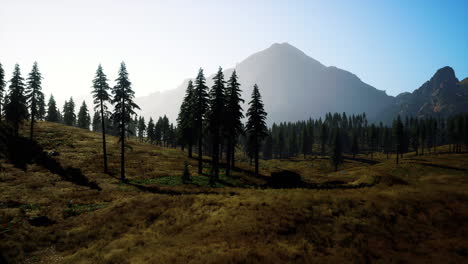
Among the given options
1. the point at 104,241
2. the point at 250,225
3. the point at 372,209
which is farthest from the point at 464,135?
the point at 104,241

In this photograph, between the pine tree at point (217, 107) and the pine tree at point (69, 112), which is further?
the pine tree at point (69, 112)

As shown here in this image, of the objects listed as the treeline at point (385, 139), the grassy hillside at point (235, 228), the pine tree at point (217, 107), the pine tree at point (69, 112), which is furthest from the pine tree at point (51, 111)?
the pine tree at point (217, 107)

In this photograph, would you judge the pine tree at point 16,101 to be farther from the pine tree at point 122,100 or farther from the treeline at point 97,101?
the pine tree at point 122,100

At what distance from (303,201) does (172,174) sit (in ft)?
74.4

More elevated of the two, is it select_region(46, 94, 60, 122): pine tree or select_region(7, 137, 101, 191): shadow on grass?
select_region(46, 94, 60, 122): pine tree

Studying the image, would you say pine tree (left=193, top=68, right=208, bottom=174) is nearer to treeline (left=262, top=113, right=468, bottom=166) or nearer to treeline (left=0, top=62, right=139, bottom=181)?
treeline (left=0, top=62, right=139, bottom=181)

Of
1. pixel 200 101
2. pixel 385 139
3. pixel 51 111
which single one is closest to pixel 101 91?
pixel 200 101

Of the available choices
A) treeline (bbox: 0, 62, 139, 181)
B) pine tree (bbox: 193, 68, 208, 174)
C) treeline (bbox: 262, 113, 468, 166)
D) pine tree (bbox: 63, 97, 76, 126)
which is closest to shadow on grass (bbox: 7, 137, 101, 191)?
treeline (bbox: 0, 62, 139, 181)

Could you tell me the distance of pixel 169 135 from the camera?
10412 cm

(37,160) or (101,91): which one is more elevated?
(101,91)

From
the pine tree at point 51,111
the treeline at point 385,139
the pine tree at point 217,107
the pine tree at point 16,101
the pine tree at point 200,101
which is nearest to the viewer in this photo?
the pine tree at point 217,107

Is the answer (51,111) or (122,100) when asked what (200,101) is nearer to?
(122,100)

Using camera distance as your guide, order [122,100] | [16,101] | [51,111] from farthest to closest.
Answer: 1. [51,111]
2. [16,101]
3. [122,100]

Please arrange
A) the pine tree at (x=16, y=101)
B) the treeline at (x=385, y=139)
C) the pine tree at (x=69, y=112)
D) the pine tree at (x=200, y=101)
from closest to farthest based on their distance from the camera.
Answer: the pine tree at (x=200, y=101) → the pine tree at (x=16, y=101) → the treeline at (x=385, y=139) → the pine tree at (x=69, y=112)
